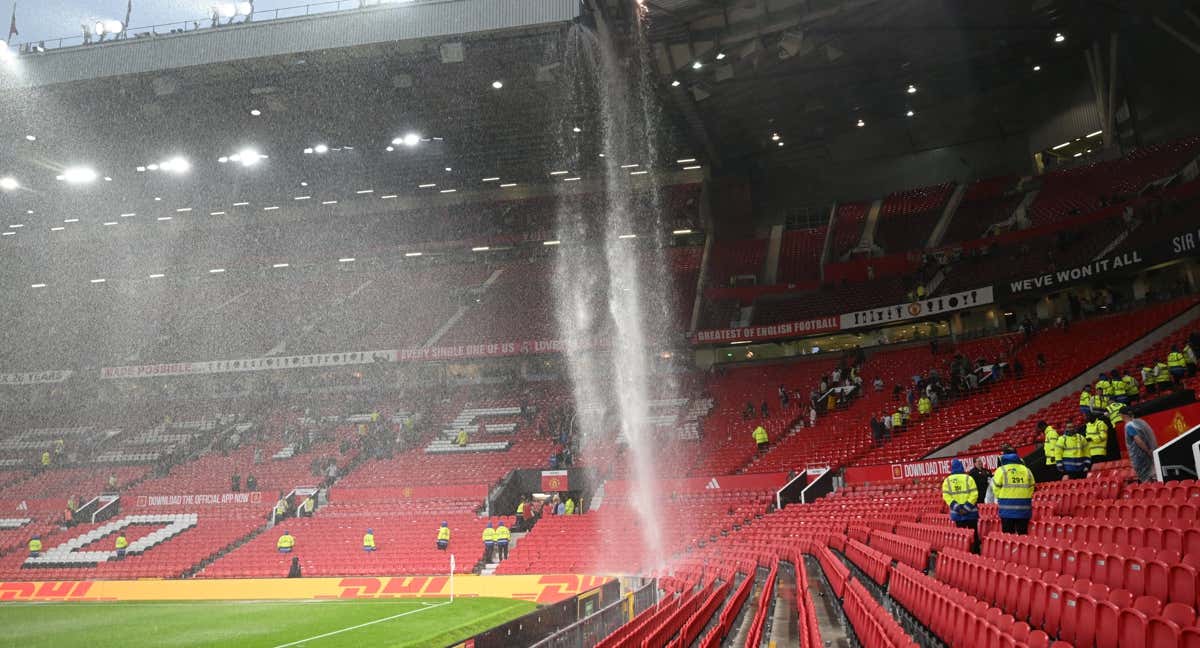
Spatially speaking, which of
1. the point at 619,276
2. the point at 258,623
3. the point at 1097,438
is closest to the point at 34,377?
the point at 619,276

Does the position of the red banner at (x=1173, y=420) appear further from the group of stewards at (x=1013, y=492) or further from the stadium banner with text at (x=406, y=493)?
the stadium banner with text at (x=406, y=493)

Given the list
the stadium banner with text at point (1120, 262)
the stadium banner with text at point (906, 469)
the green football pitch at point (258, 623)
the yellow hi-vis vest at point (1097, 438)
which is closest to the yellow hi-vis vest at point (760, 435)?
the stadium banner with text at point (906, 469)

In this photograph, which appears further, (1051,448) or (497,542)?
(497,542)

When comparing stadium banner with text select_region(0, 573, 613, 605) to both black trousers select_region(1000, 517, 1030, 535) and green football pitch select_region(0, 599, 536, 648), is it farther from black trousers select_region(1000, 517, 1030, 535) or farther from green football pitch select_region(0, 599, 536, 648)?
black trousers select_region(1000, 517, 1030, 535)

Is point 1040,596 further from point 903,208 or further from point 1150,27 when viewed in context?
point 903,208

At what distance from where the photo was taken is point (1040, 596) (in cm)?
512

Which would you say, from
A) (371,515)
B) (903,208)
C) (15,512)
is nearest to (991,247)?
(903,208)

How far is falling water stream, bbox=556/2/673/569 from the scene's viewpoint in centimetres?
2742

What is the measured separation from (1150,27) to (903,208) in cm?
1239

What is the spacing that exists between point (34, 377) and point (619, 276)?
32.5 m

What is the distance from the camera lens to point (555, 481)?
3077 cm

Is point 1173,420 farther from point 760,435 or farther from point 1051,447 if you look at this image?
point 760,435

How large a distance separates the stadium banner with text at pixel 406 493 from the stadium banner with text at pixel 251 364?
1032 cm

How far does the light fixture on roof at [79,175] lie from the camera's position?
3591 cm
